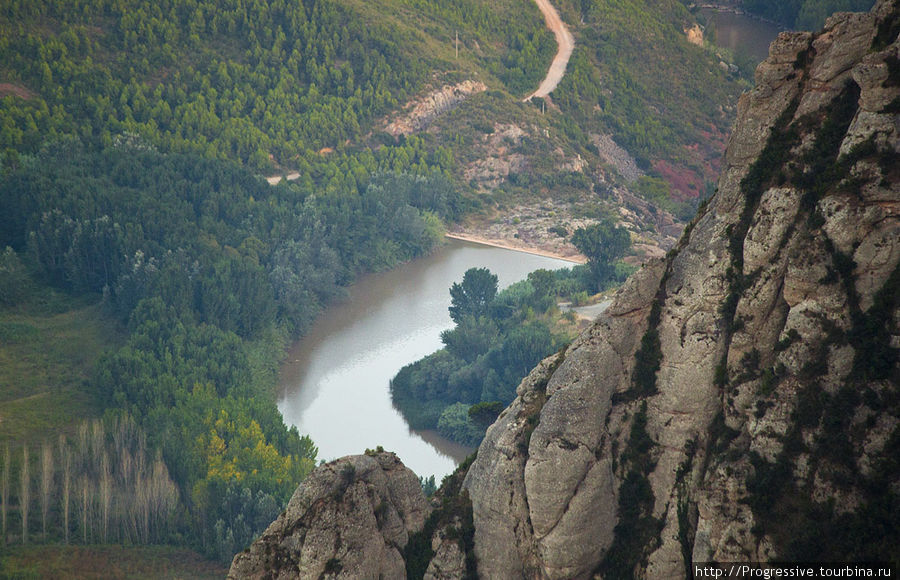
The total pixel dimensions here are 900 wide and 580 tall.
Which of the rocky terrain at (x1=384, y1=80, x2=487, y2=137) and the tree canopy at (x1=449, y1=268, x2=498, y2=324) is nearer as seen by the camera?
the tree canopy at (x1=449, y1=268, x2=498, y2=324)

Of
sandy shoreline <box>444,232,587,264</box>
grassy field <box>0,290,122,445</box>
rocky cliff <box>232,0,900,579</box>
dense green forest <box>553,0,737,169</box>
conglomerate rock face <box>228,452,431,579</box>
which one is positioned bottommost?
sandy shoreline <box>444,232,587,264</box>

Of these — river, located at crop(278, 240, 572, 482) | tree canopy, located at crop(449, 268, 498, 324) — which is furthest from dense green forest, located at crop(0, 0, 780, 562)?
river, located at crop(278, 240, 572, 482)

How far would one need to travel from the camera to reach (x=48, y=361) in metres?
73.6

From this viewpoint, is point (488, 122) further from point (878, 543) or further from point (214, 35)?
point (878, 543)

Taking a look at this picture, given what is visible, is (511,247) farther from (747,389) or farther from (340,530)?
(747,389)

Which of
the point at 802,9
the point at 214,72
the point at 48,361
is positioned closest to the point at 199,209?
the point at 48,361

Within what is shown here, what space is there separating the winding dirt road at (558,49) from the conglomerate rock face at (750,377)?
392ft

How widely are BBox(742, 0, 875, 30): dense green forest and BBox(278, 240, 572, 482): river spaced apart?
72.8 m

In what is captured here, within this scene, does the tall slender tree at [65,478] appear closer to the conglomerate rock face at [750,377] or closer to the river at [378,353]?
the river at [378,353]

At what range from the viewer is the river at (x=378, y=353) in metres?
73.0

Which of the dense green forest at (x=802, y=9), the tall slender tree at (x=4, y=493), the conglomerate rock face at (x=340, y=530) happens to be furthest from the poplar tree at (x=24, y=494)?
the dense green forest at (x=802, y=9)

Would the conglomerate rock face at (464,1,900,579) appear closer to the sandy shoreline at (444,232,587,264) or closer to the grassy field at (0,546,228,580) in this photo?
the grassy field at (0,546,228,580)

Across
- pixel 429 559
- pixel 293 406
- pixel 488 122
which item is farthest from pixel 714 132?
pixel 429 559

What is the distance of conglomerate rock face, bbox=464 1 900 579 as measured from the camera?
23.3 m
